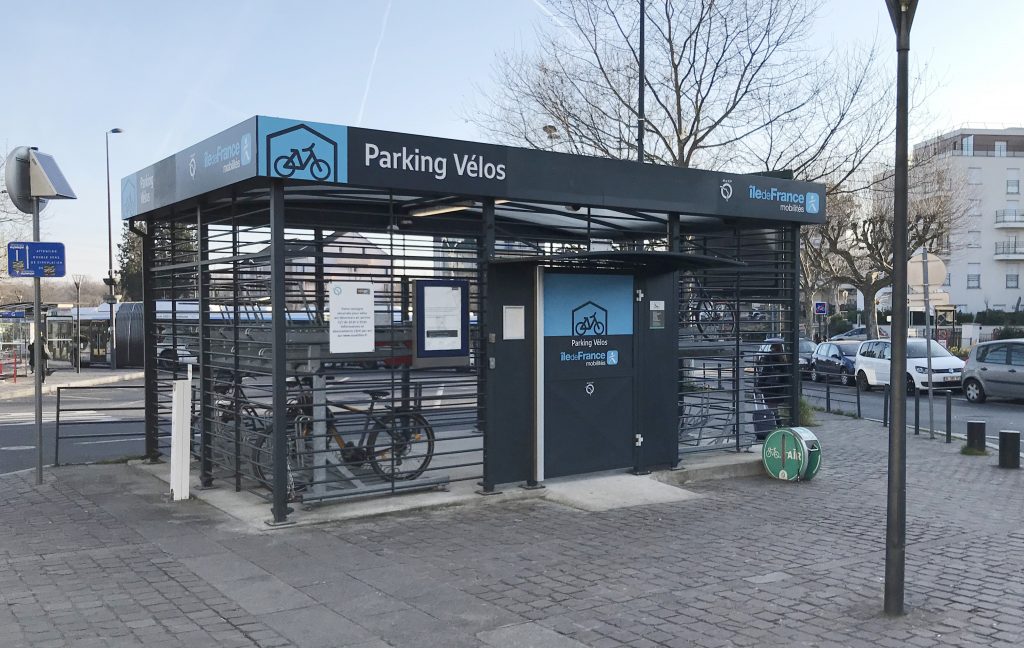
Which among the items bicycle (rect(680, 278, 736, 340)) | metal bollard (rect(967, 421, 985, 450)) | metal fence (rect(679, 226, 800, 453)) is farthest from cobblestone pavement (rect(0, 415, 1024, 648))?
metal bollard (rect(967, 421, 985, 450))

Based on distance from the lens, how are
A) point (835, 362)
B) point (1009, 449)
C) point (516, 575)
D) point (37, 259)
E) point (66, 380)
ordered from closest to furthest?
point (516, 575), point (37, 259), point (1009, 449), point (835, 362), point (66, 380)

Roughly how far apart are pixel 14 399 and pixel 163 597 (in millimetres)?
20927

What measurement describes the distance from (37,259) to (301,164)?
4321mm

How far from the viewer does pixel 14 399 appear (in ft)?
77.5

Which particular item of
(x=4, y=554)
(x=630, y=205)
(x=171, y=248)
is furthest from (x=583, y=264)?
(x=4, y=554)

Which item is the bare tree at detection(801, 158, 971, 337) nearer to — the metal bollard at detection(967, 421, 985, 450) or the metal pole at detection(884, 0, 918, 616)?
the metal bollard at detection(967, 421, 985, 450)

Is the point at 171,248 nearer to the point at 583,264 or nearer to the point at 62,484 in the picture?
the point at 62,484

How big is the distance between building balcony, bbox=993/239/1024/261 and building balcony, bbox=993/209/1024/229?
52.9 inches

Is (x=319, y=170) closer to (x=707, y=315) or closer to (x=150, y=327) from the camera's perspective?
(x=150, y=327)

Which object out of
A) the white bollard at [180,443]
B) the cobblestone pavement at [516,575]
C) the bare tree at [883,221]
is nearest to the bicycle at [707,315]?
the cobblestone pavement at [516,575]

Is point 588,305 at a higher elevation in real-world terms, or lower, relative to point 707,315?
higher

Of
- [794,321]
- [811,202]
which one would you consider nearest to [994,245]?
[811,202]

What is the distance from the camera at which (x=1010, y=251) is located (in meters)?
73.0

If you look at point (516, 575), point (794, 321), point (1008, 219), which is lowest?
point (516, 575)
